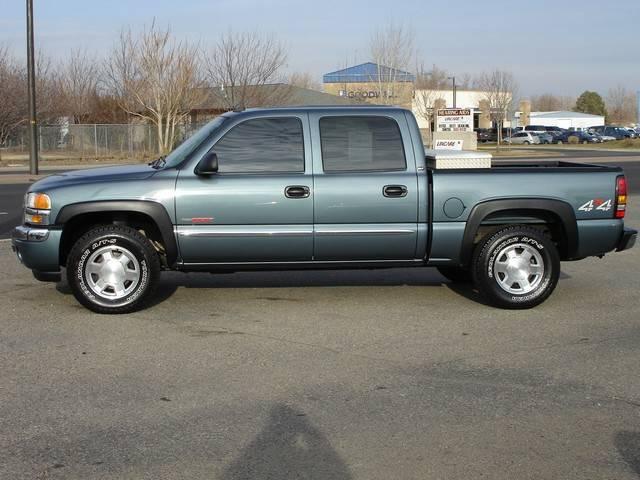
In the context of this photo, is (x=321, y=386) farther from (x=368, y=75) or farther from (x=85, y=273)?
(x=368, y=75)

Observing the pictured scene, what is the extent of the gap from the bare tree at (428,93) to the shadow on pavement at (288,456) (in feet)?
169

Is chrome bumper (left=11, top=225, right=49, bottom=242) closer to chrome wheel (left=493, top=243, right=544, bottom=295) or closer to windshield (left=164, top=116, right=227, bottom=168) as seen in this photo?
windshield (left=164, top=116, right=227, bottom=168)

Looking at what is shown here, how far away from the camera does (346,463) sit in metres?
4.12

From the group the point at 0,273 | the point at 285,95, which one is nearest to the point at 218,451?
the point at 0,273

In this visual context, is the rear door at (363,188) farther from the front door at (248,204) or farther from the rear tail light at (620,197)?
the rear tail light at (620,197)

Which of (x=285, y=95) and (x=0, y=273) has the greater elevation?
(x=285, y=95)

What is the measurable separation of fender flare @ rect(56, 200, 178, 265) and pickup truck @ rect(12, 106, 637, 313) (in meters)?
0.01

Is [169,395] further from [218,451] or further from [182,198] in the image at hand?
[182,198]

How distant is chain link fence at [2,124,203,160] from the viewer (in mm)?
41188

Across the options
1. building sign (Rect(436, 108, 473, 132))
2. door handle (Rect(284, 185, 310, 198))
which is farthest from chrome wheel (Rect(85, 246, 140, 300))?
building sign (Rect(436, 108, 473, 132))

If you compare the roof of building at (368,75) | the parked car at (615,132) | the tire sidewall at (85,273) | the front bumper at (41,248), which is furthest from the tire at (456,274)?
the parked car at (615,132)

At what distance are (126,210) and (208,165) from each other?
0.82 m

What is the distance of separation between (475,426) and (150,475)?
6.01 feet

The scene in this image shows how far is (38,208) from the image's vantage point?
7.13 meters
